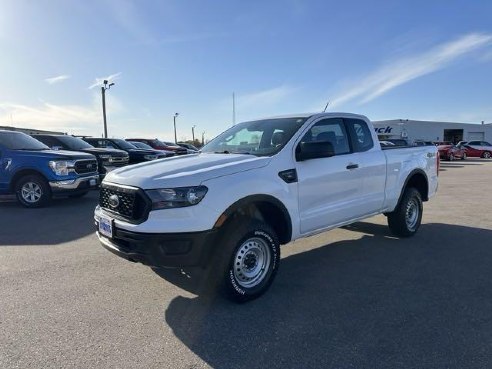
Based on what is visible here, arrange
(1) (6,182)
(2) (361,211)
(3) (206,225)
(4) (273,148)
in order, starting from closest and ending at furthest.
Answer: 1. (3) (206,225)
2. (4) (273,148)
3. (2) (361,211)
4. (1) (6,182)

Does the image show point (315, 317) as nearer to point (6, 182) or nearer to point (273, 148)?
point (273, 148)

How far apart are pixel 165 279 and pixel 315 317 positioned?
1871 millimetres

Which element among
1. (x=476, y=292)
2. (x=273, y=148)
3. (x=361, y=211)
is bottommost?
(x=476, y=292)

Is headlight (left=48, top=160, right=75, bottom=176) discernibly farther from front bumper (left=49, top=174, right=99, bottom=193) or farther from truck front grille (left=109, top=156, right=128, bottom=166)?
truck front grille (left=109, top=156, right=128, bottom=166)

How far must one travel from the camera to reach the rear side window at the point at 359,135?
5773mm

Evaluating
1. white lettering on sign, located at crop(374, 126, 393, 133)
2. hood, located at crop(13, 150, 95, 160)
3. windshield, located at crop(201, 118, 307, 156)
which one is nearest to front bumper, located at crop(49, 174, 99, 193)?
hood, located at crop(13, 150, 95, 160)

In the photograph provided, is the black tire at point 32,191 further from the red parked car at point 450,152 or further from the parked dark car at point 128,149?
the red parked car at point 450,152

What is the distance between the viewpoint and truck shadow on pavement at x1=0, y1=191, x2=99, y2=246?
682 cm

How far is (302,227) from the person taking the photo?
4.78 metres

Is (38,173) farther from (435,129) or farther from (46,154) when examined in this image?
(435,129)

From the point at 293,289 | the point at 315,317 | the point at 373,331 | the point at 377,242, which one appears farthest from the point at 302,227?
the point at 377,242

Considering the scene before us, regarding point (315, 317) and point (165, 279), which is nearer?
point (315, 317)

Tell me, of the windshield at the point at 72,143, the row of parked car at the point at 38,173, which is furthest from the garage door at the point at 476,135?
the row of parked car at the point at 38,173

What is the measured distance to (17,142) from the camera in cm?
1048
